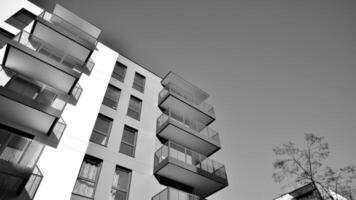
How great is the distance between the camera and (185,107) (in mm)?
17484

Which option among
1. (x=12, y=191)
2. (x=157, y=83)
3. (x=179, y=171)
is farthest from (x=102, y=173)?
(x=157, y=83)

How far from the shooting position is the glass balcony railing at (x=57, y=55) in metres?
13.5

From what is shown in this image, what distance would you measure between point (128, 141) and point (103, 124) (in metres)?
1.74

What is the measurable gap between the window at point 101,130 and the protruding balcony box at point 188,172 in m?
3.14

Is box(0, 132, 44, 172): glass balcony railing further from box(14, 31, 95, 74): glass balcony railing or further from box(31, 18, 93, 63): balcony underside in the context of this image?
box(31, 18, 93, 63): balcony underside

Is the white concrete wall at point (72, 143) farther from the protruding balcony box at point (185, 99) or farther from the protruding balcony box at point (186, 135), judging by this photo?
the protruding balcony box at point (185, 99)

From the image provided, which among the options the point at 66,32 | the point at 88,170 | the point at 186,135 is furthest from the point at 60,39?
the point at 186,135

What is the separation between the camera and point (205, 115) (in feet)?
59.1

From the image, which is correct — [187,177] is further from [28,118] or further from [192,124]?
[28,118]

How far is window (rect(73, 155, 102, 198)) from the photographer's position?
31.6ft

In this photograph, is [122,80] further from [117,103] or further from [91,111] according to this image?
[91,111]

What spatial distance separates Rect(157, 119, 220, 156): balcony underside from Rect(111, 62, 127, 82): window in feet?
16.9

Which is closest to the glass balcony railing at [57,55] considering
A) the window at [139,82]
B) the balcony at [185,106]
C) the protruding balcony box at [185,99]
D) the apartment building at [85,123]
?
the apartment building at [85,123]

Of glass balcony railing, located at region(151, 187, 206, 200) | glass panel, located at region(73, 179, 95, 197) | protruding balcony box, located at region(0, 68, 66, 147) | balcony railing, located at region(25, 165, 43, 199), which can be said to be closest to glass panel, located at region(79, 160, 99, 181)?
glass panel, located at region(73, 179, 95, 197)
